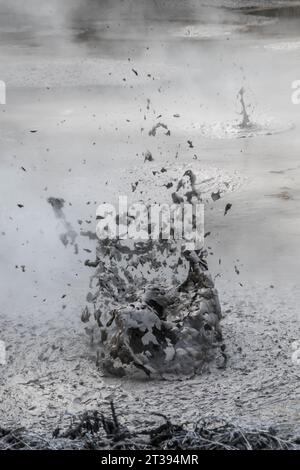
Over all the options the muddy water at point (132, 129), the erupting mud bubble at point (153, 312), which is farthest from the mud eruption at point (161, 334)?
the muddy water at point (132, 129)

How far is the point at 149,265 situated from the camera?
5918 millimetres

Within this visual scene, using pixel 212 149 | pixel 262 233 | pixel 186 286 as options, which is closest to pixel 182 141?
pixel 212 149

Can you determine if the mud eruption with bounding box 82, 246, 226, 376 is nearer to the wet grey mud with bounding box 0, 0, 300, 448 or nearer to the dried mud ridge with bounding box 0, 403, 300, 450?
the wet grey mud with bounding box 0, 0, 300, 448

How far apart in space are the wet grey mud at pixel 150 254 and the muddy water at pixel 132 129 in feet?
0.08

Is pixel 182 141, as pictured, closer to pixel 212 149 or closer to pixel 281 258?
pixel 212 149

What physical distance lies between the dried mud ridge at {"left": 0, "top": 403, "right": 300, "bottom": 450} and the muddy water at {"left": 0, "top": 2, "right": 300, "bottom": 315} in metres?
1.53

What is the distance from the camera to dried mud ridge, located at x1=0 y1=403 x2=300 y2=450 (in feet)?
12.8

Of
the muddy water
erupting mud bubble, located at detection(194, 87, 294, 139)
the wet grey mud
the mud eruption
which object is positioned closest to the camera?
the wet grey mud

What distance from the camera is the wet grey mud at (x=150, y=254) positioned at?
4352 mm

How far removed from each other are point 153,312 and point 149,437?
2.99 ft

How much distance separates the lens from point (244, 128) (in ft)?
31.7

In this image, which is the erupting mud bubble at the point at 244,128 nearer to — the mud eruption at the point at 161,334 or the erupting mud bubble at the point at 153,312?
the erupting mud bubble at the point at 153,312

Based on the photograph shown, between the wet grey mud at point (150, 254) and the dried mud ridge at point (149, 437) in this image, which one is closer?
the dried mud ridge at point (149, 437)

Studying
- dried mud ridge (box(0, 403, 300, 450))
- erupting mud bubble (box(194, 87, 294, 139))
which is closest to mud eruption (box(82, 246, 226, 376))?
dried mud ridge (box(0, 403, 300, 450))
